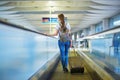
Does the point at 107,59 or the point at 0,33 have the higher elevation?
the point at 0,33

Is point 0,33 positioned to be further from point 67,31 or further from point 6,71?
point 67,31

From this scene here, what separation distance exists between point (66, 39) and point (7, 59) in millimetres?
3822

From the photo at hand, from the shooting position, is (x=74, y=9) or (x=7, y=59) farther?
(x=74, y=9)

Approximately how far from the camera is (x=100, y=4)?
16750 millimetres

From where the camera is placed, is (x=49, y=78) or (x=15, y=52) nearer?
(x=15, y=52)

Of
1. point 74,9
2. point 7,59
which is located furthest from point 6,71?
point 74,9

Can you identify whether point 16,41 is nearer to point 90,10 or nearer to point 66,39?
point 66,39

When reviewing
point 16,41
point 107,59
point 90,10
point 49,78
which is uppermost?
point 90,10

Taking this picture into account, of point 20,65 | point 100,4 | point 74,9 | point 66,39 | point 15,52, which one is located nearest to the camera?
point 15,52

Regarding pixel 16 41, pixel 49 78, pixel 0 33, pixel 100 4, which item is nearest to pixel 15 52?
pixel 16 41

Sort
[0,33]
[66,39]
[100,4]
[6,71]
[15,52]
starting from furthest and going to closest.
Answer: [100,4] < [66,39] < [15,52] < [6,71] < [0,33]

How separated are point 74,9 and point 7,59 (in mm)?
17403

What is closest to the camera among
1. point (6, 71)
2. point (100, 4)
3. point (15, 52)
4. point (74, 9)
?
point (6, 71)

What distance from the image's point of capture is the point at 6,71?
2100mm
